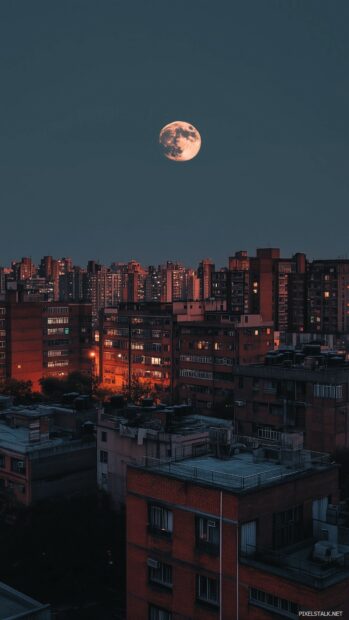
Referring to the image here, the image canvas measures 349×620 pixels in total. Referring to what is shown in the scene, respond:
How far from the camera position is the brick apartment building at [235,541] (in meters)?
15.9

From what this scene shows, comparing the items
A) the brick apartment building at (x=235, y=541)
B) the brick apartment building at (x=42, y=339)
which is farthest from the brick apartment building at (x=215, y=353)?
the brick apartment building at (x=235, y=541)

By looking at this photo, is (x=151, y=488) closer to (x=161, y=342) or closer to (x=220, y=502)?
(x=220, y=502)

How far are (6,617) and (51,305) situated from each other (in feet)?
231

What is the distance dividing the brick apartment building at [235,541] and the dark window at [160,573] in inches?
1.0

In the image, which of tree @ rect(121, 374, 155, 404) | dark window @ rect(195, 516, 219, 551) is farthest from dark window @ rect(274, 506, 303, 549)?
tree @ rect(121, 374, 155, 404)

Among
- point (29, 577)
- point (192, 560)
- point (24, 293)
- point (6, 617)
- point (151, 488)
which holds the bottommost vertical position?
point (29, 577)

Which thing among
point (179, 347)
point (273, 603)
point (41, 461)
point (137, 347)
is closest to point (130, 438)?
point (41, 461)

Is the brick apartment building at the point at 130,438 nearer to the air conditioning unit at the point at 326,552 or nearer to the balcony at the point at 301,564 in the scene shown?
the balcony at the point at 301,564

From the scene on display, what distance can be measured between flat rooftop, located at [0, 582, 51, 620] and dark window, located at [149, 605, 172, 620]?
2836 millimetres

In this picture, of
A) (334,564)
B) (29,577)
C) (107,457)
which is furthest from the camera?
(107,457)

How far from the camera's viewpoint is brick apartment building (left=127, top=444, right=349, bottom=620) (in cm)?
1593

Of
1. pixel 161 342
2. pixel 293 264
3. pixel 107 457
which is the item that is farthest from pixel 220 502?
pixel 293 264

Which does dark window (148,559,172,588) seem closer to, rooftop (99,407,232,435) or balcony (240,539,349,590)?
balcony (240,539,349,590)

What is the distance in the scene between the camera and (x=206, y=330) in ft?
238
